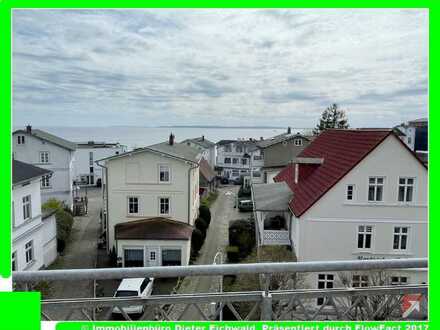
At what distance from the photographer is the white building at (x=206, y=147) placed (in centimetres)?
2938

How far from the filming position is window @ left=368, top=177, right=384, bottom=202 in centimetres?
872

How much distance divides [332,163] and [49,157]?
14559 millimetres

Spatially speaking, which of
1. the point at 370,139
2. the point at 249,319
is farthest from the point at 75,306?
the point at 370,139

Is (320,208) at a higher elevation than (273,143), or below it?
below

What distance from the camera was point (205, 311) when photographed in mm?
2029

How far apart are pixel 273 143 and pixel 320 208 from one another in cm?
1090

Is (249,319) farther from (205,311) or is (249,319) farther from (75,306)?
(75,306)

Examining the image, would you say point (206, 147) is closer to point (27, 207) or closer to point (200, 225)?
point (200, 225)

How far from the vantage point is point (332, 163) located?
9.70 meters

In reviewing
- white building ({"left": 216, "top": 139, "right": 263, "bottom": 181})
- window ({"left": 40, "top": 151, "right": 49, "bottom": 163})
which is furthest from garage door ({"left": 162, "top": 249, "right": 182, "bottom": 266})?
white building ({"left": 216, "top": 139, "right": 263, "bottom": 181})

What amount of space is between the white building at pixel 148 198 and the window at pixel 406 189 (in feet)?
22.2

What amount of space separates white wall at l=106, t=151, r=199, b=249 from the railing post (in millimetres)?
11036

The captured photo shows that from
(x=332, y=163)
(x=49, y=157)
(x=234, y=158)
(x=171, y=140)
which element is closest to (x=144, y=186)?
(x=171, y=140)

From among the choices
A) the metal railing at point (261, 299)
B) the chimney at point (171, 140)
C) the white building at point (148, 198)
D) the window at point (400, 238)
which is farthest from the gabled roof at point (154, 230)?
the metal railing at point (261, 299)
